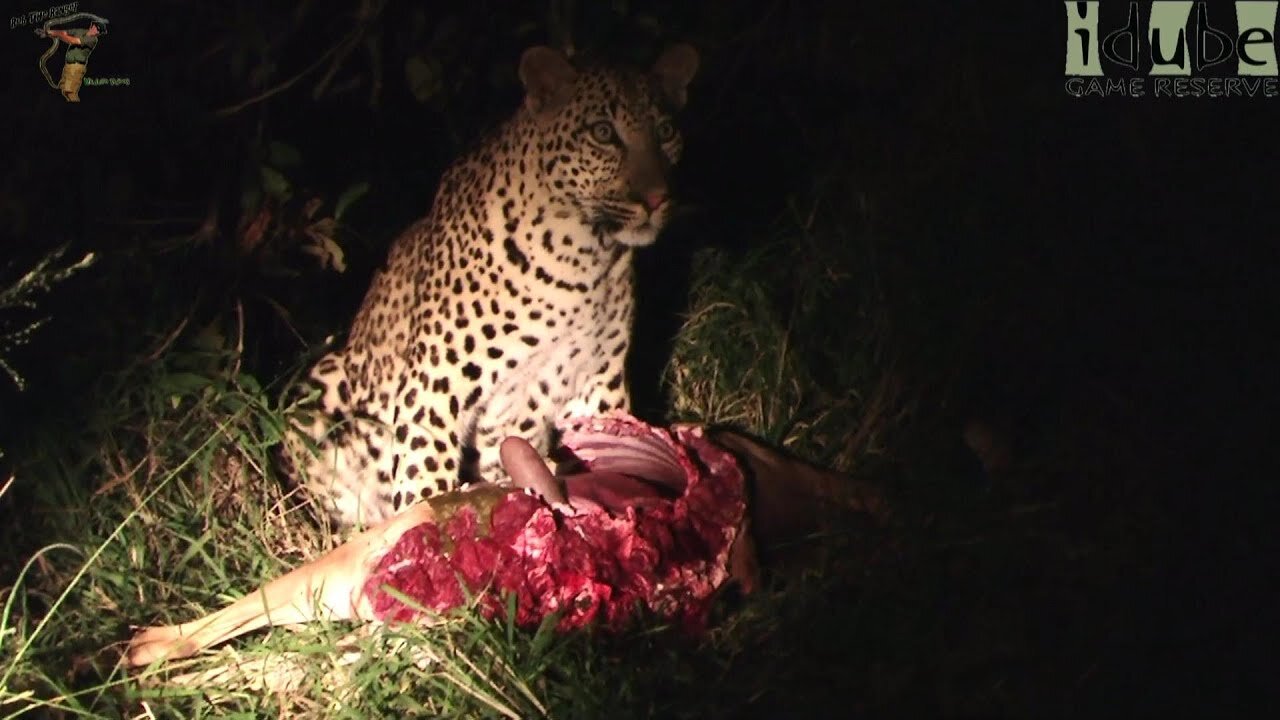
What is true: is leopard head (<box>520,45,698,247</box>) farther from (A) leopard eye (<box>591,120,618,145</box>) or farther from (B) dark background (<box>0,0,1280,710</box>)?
(B) dark background (<box>0,0,1280,710</box>)

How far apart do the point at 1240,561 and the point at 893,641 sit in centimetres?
100

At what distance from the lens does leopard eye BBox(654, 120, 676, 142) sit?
397 centimetres

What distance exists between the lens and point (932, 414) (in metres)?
4.40

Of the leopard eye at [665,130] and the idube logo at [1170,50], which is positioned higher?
the idube logo at [1170,50]

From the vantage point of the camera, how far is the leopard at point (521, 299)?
3951 mm

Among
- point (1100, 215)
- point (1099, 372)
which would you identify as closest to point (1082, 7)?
point (1100, 215)

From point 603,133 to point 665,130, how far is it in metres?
0.18

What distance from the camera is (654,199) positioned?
3846 mm

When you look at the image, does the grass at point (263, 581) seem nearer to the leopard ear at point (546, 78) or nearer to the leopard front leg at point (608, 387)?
the leopard front leg at point (608, 387)

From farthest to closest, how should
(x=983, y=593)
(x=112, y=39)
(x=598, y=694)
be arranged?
(x=112, y=39), (x=983, y=593), (x=598, y=694)

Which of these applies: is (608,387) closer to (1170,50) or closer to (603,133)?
(603,133)

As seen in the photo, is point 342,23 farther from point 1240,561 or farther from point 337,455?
point 1240,561

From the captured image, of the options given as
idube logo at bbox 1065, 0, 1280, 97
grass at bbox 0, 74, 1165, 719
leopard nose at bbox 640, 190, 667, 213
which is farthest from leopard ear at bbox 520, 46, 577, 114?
idube logo at bbox 1065, 0, 1280, 97

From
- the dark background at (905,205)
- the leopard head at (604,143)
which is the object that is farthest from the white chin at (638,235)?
the dark background at (905,205)
